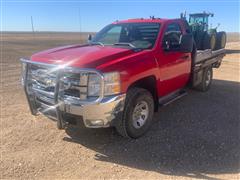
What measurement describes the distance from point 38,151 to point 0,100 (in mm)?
3205

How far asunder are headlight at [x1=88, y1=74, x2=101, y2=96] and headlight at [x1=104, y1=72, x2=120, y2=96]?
0.32 ft

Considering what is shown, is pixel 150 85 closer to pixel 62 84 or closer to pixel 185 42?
pixel 185 42

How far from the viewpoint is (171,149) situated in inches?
166

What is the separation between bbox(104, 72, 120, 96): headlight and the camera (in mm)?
3740

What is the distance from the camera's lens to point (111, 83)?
3.79 metres

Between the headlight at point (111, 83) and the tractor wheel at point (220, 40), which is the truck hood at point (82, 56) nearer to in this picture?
the headlight at point (111, 83)

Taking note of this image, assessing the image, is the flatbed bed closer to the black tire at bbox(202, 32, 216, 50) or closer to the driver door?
the black tire at bbox(202, 32, 216, 50)

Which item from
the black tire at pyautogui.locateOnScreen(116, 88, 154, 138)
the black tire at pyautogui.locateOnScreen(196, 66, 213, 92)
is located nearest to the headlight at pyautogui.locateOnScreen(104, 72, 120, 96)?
the black tire at pyautogui.locateOnScreen(116, 88, 154, 138)

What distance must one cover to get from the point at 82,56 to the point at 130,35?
1.73 m

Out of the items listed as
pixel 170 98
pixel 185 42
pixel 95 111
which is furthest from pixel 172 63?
pixel 95 111

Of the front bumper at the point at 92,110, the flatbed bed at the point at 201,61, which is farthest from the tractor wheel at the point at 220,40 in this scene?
the front bumper at the point at 92,110

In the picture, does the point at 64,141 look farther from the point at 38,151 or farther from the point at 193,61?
the point at 193,61

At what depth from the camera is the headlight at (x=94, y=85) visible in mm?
3715

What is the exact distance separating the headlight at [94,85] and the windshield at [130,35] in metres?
1.37
